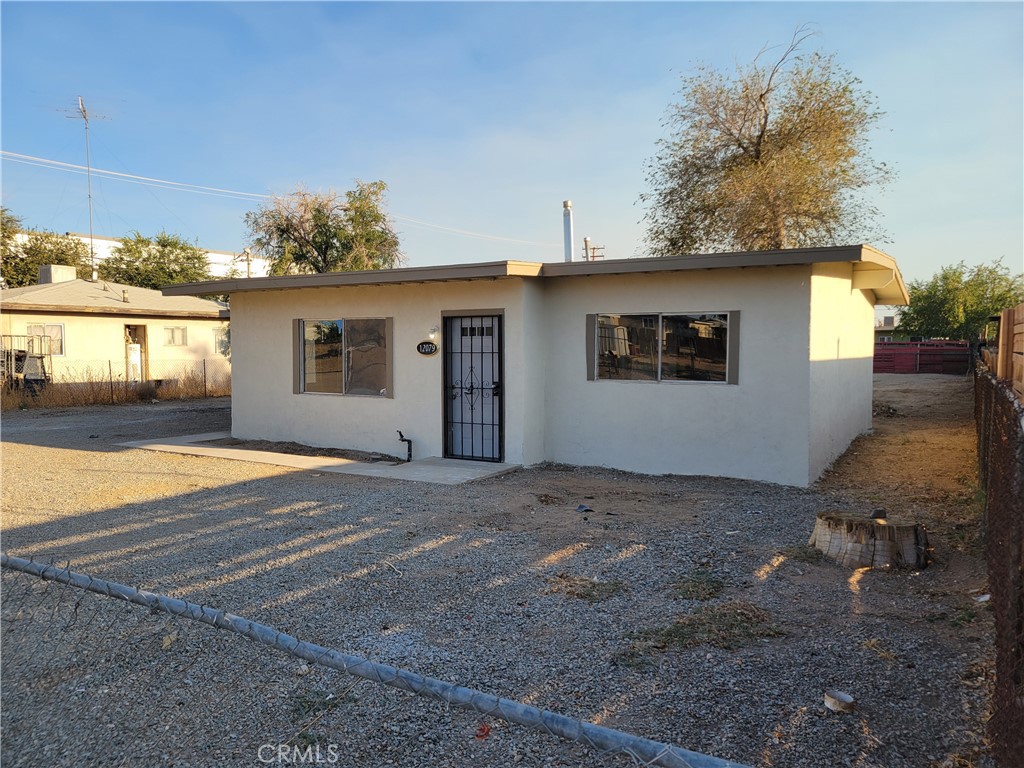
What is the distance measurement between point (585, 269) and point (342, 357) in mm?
4455

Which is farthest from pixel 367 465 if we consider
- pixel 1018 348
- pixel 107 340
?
pixel 107 340

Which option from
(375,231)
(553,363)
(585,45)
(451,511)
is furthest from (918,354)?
(451,511)

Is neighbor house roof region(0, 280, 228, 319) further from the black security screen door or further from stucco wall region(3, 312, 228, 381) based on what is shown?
the black security screen door

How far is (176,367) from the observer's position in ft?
80.3

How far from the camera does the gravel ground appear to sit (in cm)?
311

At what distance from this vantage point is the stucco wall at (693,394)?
8875mm

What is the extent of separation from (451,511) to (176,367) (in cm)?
2022

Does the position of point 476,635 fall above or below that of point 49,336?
below

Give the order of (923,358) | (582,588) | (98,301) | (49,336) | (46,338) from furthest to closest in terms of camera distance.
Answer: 1. (923,358)
2. (98,301)
3. (49,336)
4. (46,338)
5. (582,588)

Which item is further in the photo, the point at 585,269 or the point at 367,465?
the point at 367,465

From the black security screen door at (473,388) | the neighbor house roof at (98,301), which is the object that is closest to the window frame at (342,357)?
the black security screen door at (473,388)

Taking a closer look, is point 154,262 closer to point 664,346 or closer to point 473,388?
point 473,388

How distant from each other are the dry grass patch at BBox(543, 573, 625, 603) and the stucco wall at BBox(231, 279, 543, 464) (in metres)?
4.81

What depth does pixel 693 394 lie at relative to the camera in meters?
9.40
